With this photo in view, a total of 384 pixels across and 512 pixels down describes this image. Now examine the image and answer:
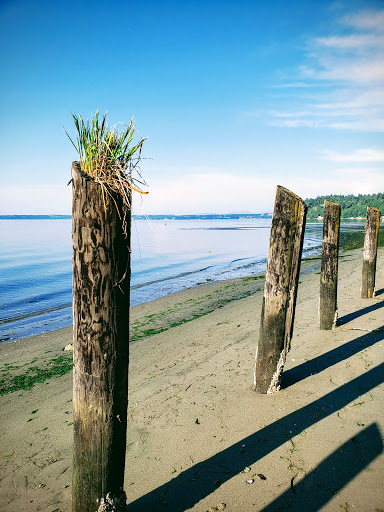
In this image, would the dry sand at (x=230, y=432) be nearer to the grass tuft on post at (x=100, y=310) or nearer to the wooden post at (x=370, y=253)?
the grass tuft on post at (x=100, y=310)

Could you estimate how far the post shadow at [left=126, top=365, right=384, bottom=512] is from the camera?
3.50m

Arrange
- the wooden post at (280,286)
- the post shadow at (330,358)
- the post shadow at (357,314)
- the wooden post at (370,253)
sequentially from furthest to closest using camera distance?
1. the wooden post at (370,253)
2. the post shadow at (357,314)
3. the post shadow at (330,358)
4. the wooden post at (280,286)

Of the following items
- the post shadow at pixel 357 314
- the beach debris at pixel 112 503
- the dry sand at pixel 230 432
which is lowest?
the dry sand at pixel 230 432

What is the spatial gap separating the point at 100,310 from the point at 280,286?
9.99ft

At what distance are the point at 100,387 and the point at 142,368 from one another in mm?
4493

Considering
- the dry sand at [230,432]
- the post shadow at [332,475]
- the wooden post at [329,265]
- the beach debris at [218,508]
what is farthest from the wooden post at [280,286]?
the wooden post at [329,265]

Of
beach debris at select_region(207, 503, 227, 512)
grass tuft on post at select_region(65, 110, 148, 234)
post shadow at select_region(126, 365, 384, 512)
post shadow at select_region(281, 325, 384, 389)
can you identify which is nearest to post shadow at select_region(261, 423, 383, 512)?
beach debris at select_region(207, 503, 227, 512)

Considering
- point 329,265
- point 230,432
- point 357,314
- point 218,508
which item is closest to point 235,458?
point 230,432

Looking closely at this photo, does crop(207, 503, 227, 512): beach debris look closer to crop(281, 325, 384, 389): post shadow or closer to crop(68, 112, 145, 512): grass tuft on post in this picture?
crop(68, 112, 145, 512): grass tuft on post

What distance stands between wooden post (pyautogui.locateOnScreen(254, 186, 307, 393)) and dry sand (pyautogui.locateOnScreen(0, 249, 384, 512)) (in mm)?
455

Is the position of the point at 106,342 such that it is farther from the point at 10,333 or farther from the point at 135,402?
the point at 10,333

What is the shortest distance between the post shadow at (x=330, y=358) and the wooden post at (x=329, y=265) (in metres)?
0.86

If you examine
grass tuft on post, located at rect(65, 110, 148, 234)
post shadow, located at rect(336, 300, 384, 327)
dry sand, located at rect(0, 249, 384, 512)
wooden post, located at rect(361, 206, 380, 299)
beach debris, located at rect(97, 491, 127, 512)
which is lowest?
dry sand, located at rect(0, 249, 384, 512)

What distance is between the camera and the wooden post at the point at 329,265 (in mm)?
7871
